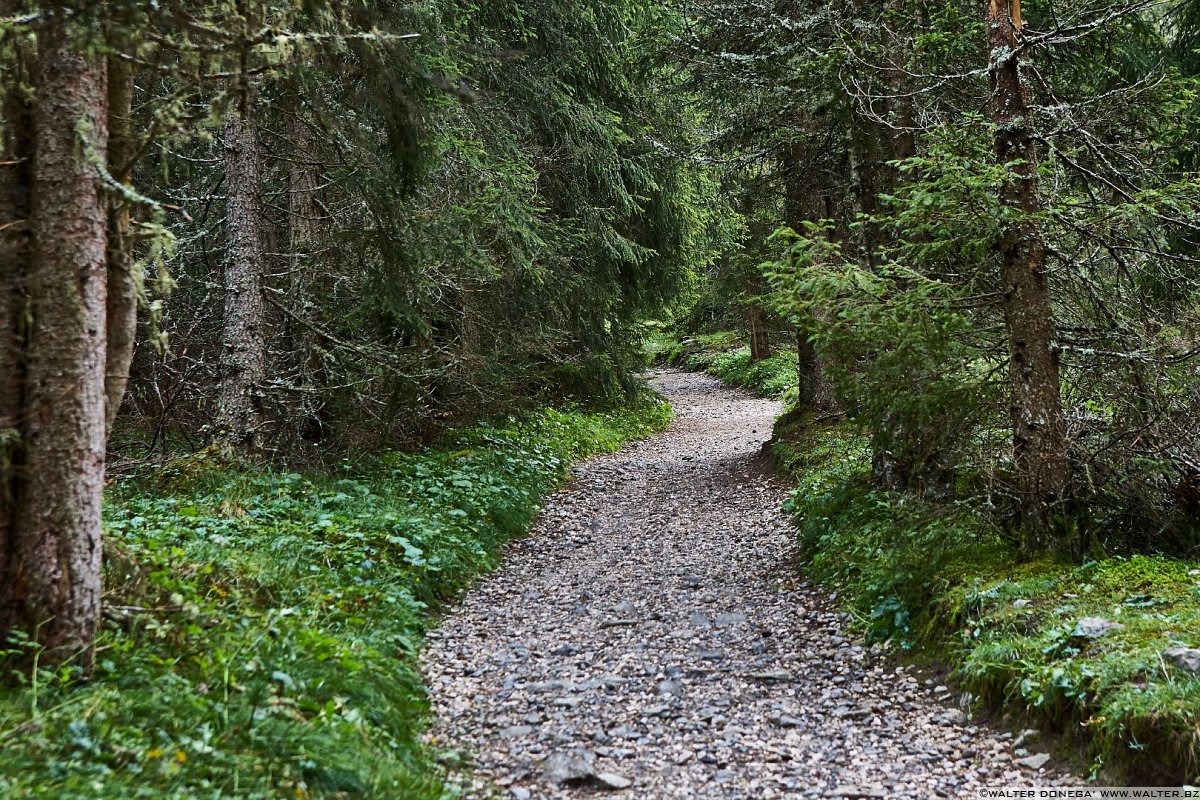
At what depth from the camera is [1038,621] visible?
205 inches

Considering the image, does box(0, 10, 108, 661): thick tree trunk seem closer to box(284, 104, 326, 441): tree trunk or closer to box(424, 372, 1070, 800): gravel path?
box(424, 372, 1070, 800): gravel path

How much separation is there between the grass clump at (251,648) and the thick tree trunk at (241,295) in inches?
23.1

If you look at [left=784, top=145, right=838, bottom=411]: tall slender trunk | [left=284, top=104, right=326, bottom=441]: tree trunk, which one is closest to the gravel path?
[left=284, top=104, right=326, bottom=441]: tree trunk

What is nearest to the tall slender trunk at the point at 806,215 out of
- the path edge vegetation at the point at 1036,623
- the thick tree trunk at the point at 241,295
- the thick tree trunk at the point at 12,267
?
the path edge vegetation at the point at 1036,623

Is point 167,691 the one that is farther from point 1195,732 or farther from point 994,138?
point 994,138

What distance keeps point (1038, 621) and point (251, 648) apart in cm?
478

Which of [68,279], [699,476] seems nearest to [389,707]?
[68,279]

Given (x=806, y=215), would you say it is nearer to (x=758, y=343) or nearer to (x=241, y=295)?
(x=241, y=295)

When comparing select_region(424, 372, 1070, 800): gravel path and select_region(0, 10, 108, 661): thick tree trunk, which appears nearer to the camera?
select_region(0, 10, 108, 661): thick tree trunk

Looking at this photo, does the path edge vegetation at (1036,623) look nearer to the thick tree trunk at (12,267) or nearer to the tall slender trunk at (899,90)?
the tall slender trunk at (899,90)

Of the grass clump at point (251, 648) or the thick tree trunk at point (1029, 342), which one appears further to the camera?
the thick tree trunk at point (1029, 342)

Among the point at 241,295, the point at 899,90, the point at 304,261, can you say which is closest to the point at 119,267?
the point at 241,295

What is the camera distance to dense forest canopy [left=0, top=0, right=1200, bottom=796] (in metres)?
4.09

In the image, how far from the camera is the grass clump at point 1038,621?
4020 millimetres
